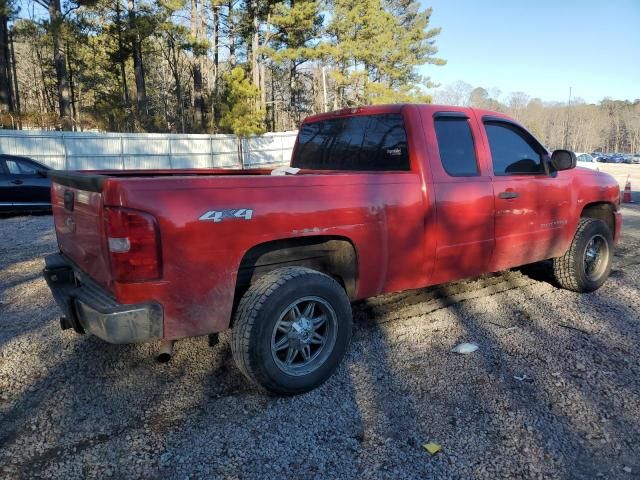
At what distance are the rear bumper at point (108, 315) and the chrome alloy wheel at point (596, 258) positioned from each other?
456 cm

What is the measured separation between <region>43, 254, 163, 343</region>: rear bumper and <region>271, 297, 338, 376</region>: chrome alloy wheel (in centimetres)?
73

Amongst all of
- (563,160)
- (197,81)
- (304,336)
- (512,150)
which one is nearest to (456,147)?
(512,150)

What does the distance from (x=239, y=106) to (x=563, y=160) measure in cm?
2253

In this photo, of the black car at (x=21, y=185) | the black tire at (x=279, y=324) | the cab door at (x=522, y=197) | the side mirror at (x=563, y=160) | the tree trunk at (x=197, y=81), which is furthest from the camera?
the tree trunk at (x=197, y=81)

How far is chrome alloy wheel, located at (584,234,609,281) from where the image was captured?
5238 mm

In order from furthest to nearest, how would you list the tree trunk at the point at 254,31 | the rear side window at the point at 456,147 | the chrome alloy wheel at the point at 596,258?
1. the tree trunk at the point at 254,31
2. the chrome alloy wheel at the point at 596,258
3. the rear side window at the point at 456,147

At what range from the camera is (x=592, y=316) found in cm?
448

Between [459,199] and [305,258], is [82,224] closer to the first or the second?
[305,258]

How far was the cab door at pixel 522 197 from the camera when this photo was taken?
4.23 metres

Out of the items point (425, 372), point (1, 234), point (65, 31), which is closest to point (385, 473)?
point (425, 372)

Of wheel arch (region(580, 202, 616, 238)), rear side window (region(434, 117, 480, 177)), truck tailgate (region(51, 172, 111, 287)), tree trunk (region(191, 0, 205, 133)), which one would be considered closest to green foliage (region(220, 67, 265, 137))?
tree trunk (region(191, 0, 205, 133))

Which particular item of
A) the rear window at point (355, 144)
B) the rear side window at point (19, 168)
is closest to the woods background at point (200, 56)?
the rear side window at point (19, 168)

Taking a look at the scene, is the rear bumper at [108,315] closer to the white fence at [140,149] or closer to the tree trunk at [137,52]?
the white fence at [140,149]

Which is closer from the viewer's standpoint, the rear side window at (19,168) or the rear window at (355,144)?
the rear window at (355,144)
